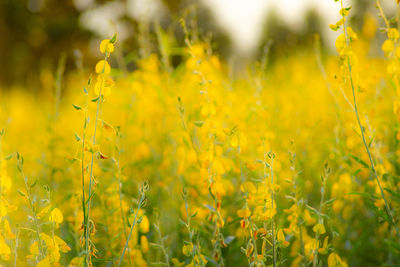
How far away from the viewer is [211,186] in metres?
1.33

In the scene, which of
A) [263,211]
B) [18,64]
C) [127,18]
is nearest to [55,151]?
[263,211]

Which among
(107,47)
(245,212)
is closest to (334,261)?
(245,212)

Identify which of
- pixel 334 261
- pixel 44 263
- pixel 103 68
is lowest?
pixel 334 261

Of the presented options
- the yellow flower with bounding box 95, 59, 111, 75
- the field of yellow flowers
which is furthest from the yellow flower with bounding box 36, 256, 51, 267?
the yellow flower with bounding box 95, 59, 111, 75

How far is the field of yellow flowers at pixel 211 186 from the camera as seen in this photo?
1175 mm

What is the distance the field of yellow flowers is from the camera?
1175mm

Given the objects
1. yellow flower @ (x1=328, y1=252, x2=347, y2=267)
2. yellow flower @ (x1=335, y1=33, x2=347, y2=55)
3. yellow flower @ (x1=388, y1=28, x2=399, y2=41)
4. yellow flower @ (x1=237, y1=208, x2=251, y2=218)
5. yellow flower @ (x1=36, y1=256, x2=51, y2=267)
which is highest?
yellow flower @ (x1=388, y1=28, x2=399, y2=41)

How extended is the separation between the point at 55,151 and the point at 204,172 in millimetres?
1414

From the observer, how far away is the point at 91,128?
4.64 ft

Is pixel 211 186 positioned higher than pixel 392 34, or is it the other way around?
pixel 392 34

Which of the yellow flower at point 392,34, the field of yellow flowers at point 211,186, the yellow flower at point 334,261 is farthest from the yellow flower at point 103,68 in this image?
the yellow flower at point 392,34

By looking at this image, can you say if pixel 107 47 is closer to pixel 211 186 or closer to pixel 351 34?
pixel 211 186

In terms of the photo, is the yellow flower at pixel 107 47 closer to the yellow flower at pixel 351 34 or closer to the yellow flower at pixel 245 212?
the yellow flower at pixel 245 212

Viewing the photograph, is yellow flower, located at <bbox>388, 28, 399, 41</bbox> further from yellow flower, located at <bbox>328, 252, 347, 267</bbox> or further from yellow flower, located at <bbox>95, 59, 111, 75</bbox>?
yellow flower, located at <bbox>95, 59, 111, 75</bbox>
